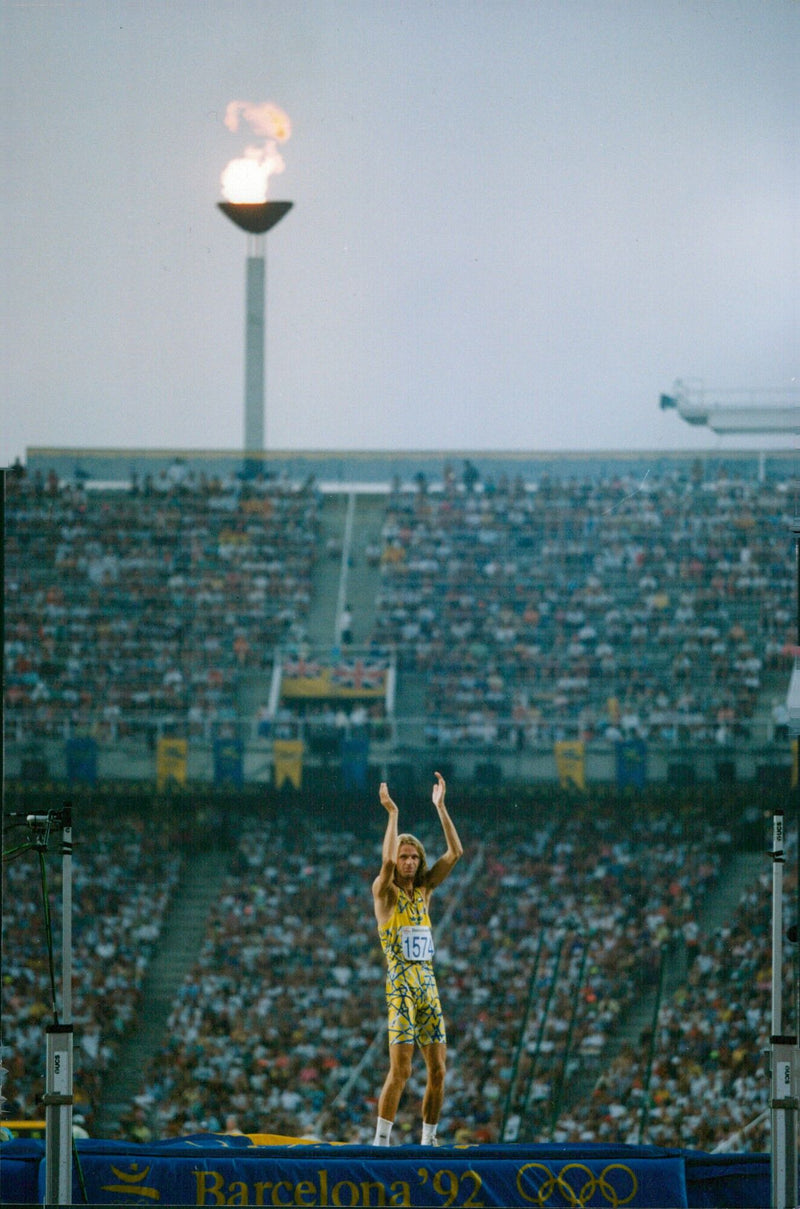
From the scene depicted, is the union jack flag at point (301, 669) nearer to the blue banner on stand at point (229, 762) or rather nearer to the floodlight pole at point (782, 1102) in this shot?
the blue banner on stand at point (229, 762)

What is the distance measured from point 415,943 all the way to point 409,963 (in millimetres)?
92

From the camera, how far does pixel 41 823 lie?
17.6ft

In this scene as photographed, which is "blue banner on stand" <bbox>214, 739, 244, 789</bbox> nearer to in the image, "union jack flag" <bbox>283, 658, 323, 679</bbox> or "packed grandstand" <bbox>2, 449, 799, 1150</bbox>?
"packed grandstand" <bbox>2, 449, 799, 1150</bbox>

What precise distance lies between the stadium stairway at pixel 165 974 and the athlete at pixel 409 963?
10.4 m

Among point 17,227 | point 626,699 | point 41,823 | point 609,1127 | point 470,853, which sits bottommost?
point 609,1127

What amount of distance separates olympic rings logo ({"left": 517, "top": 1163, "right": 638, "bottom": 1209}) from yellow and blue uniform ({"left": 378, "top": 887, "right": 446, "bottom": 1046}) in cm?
98

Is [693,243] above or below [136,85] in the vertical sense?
below

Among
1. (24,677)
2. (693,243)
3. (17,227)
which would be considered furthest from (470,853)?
(17,227)

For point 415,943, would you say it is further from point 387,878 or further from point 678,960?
point 678,960

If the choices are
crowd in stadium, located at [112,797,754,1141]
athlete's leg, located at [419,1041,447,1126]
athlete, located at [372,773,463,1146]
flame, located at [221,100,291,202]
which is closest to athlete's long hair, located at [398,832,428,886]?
athlete, located at [372,773,463,1146]

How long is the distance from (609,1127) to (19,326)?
10530mm

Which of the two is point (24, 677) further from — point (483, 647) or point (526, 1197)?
point (526, 1197)

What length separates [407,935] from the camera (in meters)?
6.46

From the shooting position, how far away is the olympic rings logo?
213 inches
